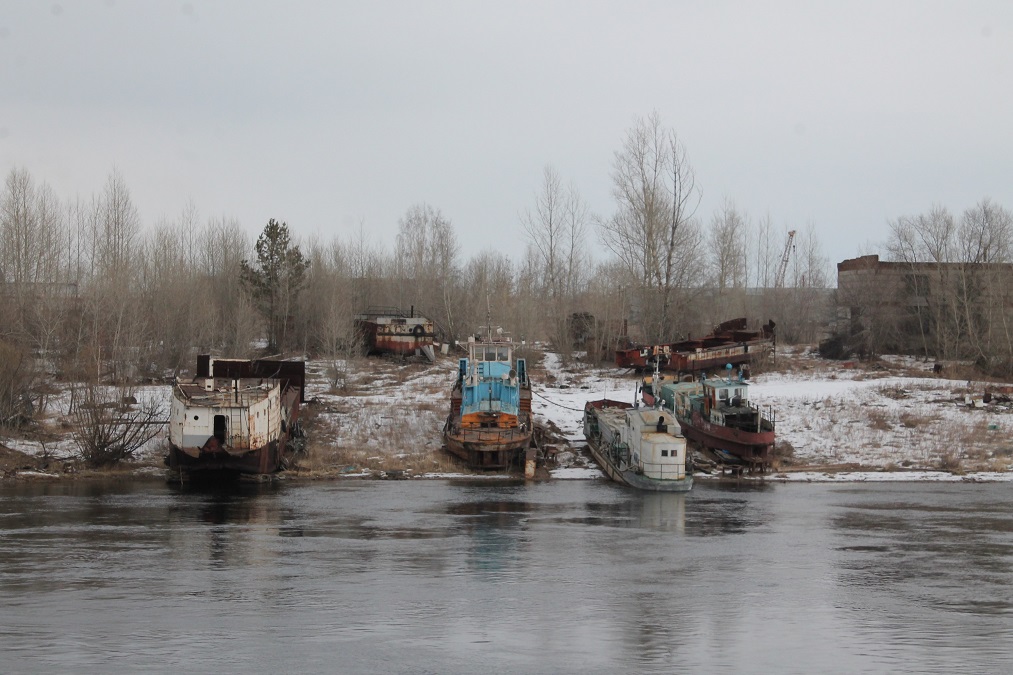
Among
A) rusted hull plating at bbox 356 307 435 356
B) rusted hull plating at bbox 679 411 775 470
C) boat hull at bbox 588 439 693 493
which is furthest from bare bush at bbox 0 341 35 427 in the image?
rusted hull plating at bbox 679 411 775 470

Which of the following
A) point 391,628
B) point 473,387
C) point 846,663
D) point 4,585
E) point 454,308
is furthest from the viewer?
point 454,308

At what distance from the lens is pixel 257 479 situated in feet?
127

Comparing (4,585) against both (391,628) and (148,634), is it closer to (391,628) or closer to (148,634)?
(148,634)

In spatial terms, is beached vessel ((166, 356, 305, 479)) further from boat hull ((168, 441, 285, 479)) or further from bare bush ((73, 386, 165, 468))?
bare bush ((73, 386, 165, 468))

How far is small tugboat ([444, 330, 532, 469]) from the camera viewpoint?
40844mm

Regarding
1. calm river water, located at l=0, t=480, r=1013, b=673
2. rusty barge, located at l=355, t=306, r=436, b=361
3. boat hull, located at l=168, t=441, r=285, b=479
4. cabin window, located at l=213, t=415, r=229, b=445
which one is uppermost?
rusty barge, located at l=355, t=306, r=436, b=361

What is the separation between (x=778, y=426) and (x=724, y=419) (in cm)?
549

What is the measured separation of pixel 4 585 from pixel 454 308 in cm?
5720

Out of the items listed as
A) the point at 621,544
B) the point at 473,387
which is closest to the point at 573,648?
the point at 621,544

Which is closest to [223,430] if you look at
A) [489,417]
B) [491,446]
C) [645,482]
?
[491,446]

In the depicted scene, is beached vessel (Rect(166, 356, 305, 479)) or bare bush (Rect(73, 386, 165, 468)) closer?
beached vessel (Rect(166, 356, 305, 479))

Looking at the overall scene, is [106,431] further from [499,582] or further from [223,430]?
[499,582]

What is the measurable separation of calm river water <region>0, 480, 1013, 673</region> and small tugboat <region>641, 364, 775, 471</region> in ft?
17.1

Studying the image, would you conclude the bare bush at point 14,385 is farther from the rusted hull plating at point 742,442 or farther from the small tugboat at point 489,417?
the rusted hull plating at point 742,442
